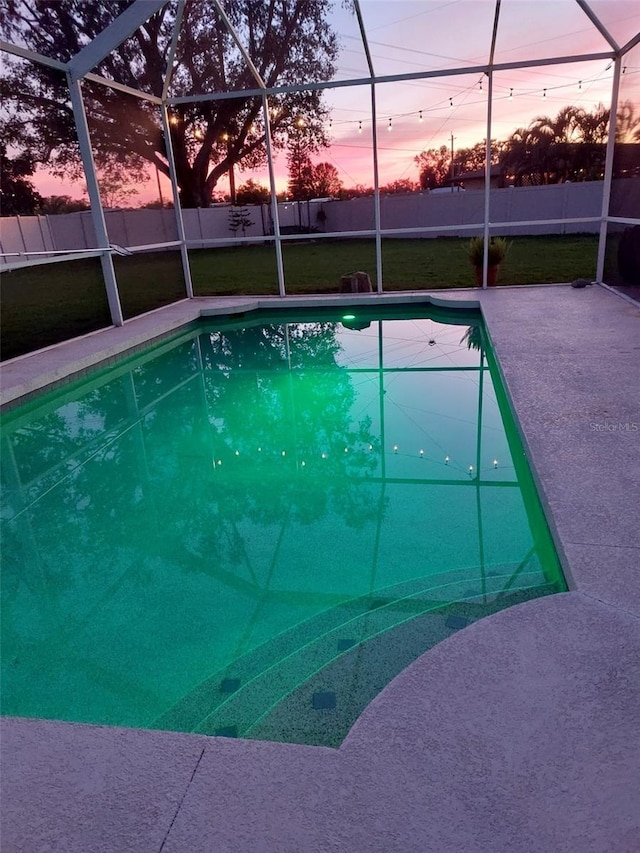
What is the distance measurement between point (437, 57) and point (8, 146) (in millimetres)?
5032

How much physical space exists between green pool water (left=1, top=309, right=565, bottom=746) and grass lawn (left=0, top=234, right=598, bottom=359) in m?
1.21

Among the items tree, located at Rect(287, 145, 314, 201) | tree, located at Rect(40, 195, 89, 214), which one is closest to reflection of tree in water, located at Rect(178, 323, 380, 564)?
tree, located at Rect(40, 195, 89, 214)

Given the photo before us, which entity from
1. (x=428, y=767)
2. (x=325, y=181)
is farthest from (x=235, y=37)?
(x=325, y=181)

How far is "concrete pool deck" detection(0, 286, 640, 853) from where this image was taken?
1113 mm

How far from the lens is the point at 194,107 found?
36.6ft

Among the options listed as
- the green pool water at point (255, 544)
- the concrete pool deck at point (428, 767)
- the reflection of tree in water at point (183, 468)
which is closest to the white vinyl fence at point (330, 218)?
the reflection of tree in water at point (183, 468)

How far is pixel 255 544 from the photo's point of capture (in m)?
2.83

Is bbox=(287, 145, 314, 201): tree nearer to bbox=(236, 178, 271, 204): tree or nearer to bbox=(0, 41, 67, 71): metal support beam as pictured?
bbox=(236, 178, 271, 204): tree

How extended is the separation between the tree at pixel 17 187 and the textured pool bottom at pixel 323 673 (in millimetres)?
5147

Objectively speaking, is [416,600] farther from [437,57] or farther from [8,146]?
[437,57]

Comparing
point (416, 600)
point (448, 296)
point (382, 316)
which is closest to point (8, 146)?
point (382, 316)

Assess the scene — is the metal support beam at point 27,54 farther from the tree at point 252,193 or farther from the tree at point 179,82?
the tree at point 252,193

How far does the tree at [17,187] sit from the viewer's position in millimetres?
5293

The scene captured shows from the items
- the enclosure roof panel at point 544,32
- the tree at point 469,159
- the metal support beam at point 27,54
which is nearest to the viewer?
the metal support beam at point 27,54
